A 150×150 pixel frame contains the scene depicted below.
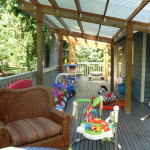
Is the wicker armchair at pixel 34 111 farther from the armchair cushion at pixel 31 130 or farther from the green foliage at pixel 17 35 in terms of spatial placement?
the green foliage at pixel 17 35

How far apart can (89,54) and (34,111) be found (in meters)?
16.4

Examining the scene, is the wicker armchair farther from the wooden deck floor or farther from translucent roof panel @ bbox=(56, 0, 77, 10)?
translucent roof panel @ bbox=(56, 0, 77, 10)

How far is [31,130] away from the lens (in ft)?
8.20

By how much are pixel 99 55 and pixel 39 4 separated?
46.8 ft

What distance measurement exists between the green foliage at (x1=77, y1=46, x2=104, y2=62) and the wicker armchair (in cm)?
1590

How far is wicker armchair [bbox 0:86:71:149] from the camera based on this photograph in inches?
101

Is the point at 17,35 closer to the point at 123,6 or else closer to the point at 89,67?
the point at 89,67

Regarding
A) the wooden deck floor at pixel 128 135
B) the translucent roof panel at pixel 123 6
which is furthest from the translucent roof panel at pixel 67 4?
the wooden deck floor at pixel 128 135

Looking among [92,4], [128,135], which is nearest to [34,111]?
[128,135]

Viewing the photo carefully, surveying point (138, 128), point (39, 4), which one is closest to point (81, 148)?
point (138, 128)

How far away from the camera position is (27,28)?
10.7 meters

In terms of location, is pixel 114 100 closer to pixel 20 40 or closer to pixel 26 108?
pixel 26 108

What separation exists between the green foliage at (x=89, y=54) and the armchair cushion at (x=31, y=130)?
16.2 metres

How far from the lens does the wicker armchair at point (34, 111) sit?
256 cm
